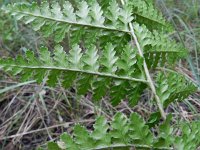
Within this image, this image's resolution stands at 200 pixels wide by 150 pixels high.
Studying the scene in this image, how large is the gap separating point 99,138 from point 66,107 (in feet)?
4.75

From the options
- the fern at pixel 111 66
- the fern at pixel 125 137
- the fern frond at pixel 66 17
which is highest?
the fern frond at pixel 66 17

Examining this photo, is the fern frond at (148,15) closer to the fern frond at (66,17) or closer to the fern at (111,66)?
the fern at (111,66)

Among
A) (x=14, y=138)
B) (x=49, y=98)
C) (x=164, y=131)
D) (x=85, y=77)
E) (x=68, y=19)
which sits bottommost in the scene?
(x=14, y=138)

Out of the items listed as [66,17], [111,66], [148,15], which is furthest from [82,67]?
[148,15]

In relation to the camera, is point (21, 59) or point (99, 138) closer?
point (99, 138)

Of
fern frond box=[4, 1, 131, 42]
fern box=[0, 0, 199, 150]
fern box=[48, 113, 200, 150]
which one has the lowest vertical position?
fern box=[48, 113, 200, 150]

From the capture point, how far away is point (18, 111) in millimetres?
2332

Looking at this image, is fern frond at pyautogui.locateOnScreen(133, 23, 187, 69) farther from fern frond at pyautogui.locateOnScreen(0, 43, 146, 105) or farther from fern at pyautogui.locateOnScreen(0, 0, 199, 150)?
fern frond at pyautogui.locateOnScreen(0, 43, 146, 105)

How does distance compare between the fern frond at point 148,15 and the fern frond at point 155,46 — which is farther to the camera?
the fern frond at point 148,15

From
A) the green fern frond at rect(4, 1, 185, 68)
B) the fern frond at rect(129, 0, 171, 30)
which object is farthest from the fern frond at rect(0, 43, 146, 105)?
the fern frond at rect(129, 0, 171, 30)

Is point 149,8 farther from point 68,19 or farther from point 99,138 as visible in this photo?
point 99,138

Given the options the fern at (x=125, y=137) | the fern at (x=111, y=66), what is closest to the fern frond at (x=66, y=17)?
the fern at (x=111, y=66)

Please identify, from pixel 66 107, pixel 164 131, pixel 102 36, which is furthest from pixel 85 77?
pixel 66 107

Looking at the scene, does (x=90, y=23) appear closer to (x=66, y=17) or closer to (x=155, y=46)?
(x=66, y=17)
